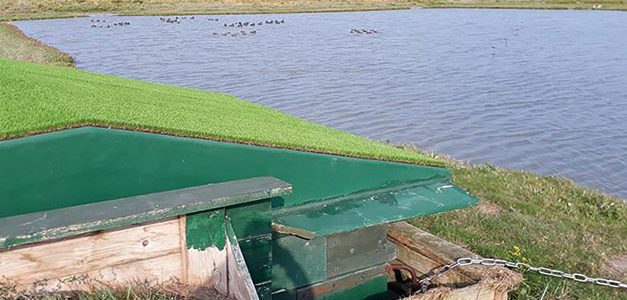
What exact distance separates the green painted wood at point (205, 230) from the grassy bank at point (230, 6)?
5124cm

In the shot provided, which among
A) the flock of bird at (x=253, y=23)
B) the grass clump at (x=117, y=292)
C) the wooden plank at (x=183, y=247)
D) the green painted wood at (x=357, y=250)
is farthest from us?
the flock of bird at (x=253, y=23)

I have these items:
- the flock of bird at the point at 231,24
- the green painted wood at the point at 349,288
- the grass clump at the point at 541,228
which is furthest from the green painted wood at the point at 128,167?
the flock of bird at the point at 231,24

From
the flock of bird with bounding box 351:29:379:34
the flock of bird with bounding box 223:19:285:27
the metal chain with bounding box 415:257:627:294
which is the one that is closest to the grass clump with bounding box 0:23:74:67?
the flock of bird with bounding box 223:19:285:27

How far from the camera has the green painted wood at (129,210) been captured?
266cm

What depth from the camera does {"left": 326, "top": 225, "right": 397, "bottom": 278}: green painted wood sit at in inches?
175

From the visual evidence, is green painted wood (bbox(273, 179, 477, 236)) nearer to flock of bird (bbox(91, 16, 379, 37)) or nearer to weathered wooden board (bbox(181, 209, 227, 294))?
weathered wooden board (bbox(181, 209, 227, 294))

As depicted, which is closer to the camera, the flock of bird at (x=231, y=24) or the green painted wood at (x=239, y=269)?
the green painted wood at (x=239, y=269)

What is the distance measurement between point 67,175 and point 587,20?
49.2m

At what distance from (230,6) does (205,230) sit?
59649mm

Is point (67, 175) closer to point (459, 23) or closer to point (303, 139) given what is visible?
point (303, 139)

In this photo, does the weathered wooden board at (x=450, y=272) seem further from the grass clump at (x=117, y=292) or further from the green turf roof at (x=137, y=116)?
the grass clump at (x=117, y=292)

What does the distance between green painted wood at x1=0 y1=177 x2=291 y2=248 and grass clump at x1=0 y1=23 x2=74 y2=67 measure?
1957 cm

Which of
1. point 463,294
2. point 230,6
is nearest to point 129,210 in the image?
point 463,294

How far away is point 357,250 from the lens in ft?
15.0
